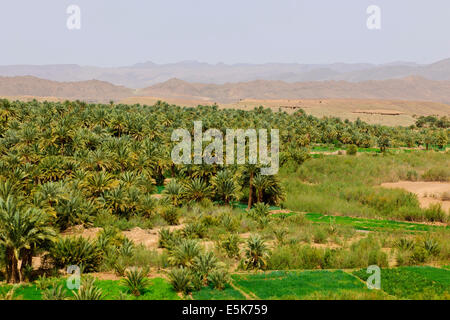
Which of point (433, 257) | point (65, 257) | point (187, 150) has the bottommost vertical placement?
point (433, 257)

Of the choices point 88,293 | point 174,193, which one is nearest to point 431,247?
point 88,293

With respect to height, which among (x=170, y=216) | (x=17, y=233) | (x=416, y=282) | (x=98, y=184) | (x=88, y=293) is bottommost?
(x=416, y=282)

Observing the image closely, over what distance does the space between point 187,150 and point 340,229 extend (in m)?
18.2

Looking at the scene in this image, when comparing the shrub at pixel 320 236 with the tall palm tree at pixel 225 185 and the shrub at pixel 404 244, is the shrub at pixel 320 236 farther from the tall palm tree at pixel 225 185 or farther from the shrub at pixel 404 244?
the tall palm tree at pixel 225 185

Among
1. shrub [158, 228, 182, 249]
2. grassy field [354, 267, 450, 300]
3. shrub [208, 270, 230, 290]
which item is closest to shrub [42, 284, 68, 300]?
shrub [208, 270, 230, 290]

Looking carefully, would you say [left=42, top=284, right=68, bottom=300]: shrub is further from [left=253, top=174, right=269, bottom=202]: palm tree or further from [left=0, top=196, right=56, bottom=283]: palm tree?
[left=253, top=174, right=269, bottom=202]: palm tree

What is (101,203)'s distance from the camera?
29.0 metres

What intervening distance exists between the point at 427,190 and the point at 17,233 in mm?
37991

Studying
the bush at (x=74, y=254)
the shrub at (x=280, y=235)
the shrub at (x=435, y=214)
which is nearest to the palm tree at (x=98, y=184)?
the bush at (x=74, y=254)

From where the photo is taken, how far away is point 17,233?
54.0ft

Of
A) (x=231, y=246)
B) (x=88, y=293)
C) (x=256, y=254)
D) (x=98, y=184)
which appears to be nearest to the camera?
(x=88, y=293)

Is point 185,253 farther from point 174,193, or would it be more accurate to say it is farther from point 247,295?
point 174,193

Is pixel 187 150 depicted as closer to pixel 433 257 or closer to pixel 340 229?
pixel 340 229
